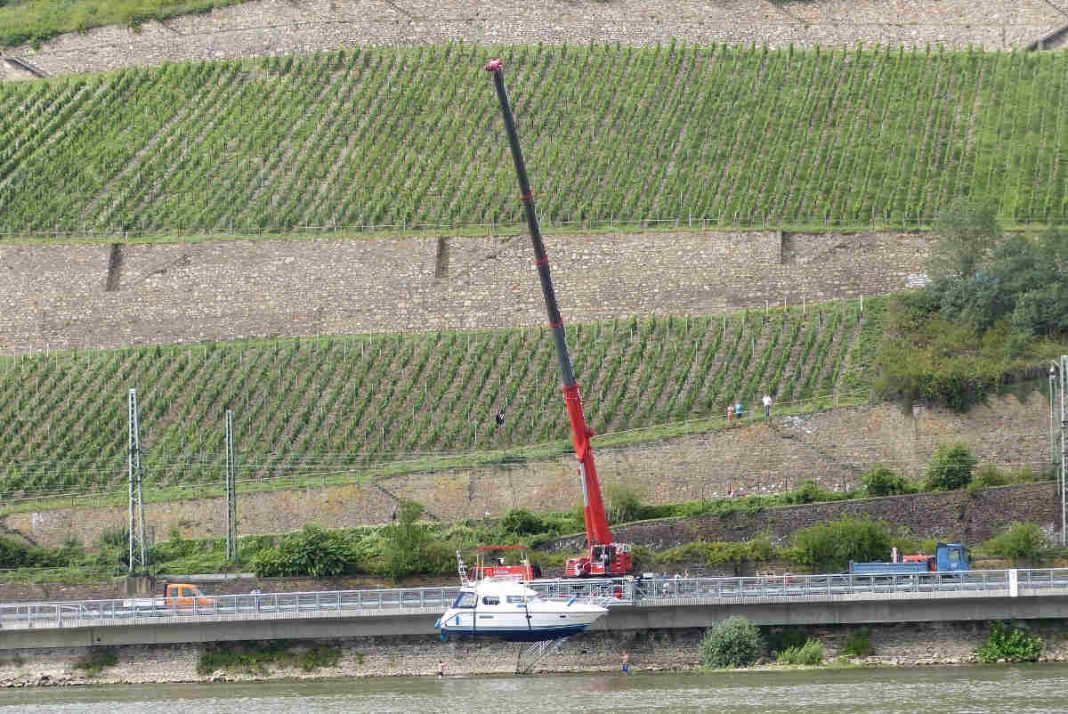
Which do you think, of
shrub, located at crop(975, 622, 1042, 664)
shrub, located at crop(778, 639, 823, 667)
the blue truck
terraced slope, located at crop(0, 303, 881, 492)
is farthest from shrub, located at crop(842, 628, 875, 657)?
terraced slope, located at crop(0, 303, 881, 492)

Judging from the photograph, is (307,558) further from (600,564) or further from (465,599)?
(600,564)

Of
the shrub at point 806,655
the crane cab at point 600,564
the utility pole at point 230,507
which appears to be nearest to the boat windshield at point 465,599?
the crane cab at point 600,564

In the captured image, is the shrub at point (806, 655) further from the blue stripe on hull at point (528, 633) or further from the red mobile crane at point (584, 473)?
the red mobile crane at point (584, 473)

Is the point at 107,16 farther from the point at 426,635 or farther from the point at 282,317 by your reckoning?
the point at 426,635

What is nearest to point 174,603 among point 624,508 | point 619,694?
point 619,694

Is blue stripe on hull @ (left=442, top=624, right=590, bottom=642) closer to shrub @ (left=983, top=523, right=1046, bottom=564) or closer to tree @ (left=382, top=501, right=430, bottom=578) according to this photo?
tree @ (left=382, top=501, right=430, bottom=578)

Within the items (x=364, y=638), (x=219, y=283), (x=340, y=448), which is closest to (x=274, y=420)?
(x=340, y=448)
